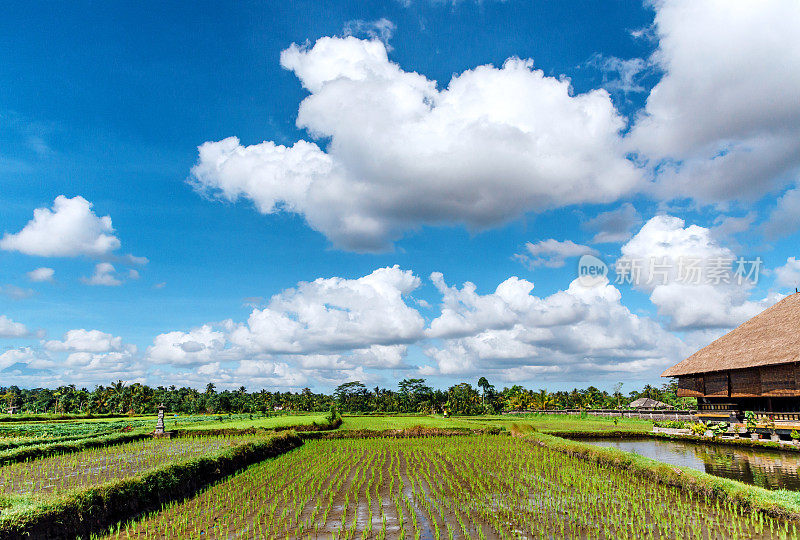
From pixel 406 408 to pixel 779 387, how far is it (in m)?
64.0

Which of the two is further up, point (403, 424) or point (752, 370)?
point (752, 370)

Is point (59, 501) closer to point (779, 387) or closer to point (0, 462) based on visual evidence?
point (0, 462)

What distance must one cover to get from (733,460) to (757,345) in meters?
11.9

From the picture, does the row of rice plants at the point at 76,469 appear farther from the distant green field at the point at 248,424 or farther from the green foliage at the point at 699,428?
the green foliage at the point at 699,428

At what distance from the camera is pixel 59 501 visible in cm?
873

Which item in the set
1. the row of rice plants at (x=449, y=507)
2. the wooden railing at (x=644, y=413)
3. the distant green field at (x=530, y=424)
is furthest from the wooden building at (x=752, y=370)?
the row of rice plants at (x=449, y=507)

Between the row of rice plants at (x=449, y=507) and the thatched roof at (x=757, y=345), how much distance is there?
1570 cm

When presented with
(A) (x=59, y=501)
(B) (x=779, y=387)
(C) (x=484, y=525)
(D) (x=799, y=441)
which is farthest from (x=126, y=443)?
(B) (x=779, y=387)

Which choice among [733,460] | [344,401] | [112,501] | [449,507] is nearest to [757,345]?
[733,460]

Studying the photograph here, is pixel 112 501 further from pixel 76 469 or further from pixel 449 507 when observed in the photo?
pixel 449 507

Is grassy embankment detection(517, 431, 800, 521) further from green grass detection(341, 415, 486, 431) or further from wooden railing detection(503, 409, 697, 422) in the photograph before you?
wooden railing detection(503, 409, 697, 422)

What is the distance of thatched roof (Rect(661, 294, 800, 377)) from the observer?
25334 mm

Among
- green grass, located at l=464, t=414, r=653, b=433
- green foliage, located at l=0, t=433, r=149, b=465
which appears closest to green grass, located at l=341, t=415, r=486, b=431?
green grass, located at l=464, t=414, r=653, b=433

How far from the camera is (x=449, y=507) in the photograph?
37.2ft
